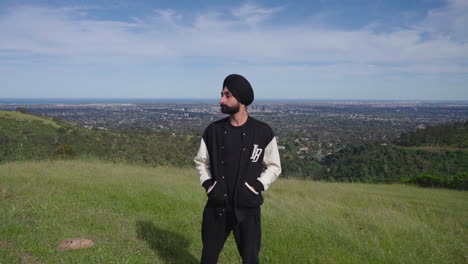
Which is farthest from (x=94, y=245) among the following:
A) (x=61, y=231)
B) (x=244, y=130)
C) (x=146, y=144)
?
(x=146, y=144)

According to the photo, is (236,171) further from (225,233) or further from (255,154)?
(225,233)

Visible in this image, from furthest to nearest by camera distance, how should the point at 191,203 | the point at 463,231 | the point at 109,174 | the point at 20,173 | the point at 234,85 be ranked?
the point at 109,174
the point at 20,173
the point at 191,203
the point at 463,231
the point at 234,85

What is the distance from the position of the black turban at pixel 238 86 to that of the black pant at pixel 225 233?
1.14m

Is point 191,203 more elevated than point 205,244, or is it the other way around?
point 205,244

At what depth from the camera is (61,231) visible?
5.12 meters

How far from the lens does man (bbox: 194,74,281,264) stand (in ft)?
10.1

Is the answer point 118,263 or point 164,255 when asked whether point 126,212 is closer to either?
point 164,255

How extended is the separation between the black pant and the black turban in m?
1.14

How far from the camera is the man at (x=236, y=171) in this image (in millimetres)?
3084

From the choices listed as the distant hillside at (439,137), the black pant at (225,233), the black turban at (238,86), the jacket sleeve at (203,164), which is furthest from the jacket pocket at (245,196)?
the distant hillside at (439,137)

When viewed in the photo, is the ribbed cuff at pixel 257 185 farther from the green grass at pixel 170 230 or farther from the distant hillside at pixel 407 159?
the distant hillside at pixel 407 159

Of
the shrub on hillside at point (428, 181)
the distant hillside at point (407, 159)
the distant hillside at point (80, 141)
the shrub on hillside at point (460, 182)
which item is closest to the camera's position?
the shrub on hillside at point (460, 182)

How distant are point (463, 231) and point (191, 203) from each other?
5767 millimetres

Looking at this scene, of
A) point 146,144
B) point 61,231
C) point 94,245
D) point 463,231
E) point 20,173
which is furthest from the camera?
point 146,144
